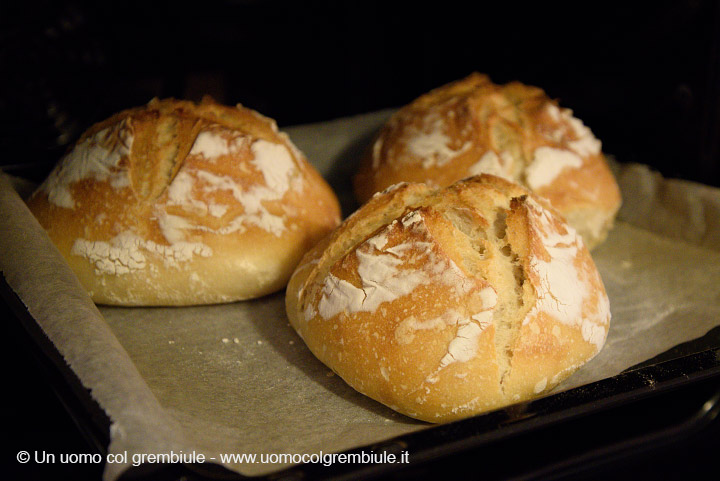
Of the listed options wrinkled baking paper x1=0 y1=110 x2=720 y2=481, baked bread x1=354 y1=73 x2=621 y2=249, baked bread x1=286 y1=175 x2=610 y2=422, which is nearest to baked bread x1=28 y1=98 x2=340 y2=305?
wrinkled baking paper x1=0 y1=110 x2=720 y2=481

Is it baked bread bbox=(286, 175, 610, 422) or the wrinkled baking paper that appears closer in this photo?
the wrinkled baking paper

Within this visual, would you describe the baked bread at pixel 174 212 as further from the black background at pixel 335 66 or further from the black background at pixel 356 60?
the black background at pixel 356 60

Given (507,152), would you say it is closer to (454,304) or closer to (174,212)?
(454,304)

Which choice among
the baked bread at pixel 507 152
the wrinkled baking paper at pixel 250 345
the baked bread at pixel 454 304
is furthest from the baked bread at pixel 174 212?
the baked bread at pixel 507 152

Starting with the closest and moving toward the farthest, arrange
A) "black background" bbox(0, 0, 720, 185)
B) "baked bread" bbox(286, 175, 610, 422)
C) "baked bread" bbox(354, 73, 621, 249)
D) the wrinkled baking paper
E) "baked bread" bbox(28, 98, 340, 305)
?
the wrinkled baking paper
"baked bread" bbox(286, 175, 610, 422)
"baked bread" bbox(28, 98, 340, 305)
"baked bread" bbox(354, 73, 621, 249)
"black background" bbox(0, 0, 720, 185)

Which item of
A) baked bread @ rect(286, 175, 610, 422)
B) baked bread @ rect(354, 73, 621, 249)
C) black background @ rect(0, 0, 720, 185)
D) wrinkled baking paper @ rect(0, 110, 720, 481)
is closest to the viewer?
wrinkled baking paper @ rect(0, 110, 720, 481)

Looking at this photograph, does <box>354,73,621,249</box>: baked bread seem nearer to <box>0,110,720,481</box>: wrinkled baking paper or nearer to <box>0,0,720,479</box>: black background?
<box>0,110,720,481</box>: wrinkled baking paper
